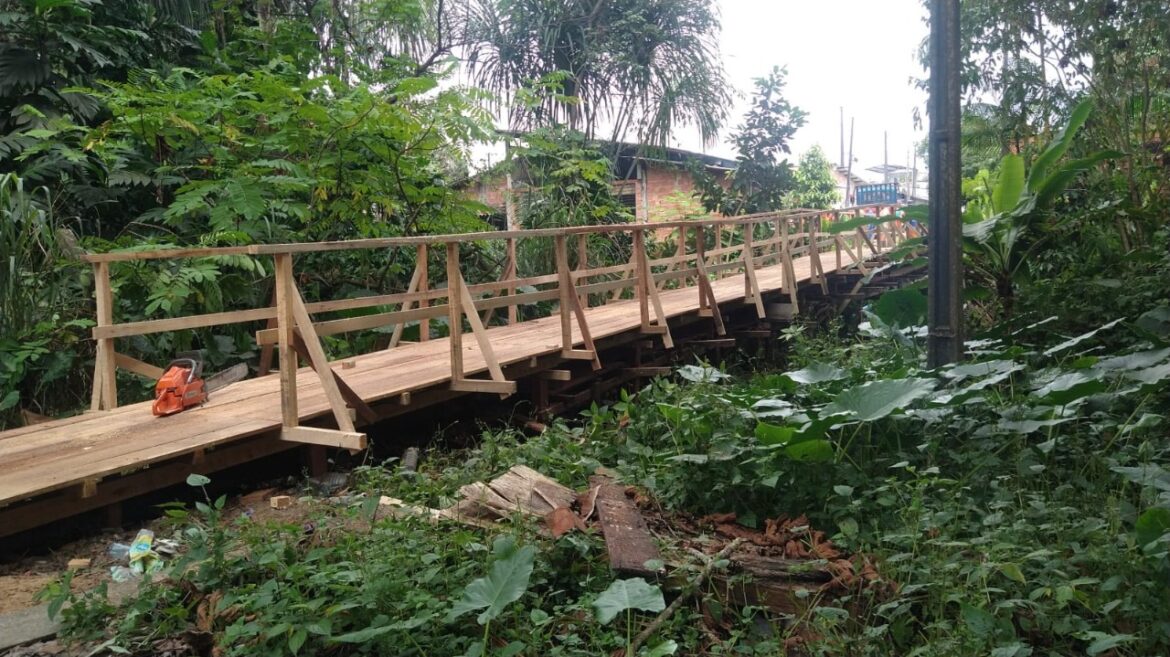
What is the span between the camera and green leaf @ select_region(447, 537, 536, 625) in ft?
8.23

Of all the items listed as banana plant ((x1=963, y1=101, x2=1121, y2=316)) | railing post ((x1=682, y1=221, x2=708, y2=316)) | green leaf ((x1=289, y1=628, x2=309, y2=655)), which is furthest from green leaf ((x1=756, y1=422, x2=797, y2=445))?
railing post ((x1=682, y1=221, x2=708, y2=316))

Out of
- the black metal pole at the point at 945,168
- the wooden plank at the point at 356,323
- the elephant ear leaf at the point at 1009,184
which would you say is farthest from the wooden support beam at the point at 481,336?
the elephant ear leaf at the point at 1009,184

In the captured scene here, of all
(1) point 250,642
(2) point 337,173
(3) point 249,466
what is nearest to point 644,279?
(2) point 337,173

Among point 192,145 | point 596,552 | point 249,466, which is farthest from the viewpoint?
point 192,145

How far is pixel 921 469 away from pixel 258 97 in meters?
7.00

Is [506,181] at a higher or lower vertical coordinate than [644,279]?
higher

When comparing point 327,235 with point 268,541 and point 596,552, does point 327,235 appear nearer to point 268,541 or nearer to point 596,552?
point 268,541

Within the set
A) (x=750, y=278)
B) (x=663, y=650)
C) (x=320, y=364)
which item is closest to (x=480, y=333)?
(x=320, y=364)

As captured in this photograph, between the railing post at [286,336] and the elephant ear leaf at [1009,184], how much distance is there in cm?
549

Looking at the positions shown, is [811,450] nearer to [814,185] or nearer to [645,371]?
[645,371]

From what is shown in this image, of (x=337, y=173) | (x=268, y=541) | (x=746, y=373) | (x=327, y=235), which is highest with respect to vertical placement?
(x=337, y=173)

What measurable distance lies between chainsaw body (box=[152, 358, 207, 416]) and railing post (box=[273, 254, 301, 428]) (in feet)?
2.94

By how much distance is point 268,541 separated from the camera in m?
3.24

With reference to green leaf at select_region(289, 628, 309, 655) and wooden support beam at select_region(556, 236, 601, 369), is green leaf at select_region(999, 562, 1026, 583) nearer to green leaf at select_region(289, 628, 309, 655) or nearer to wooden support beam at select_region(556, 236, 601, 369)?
green leaf at select_region(289, 628, 309, 655)
